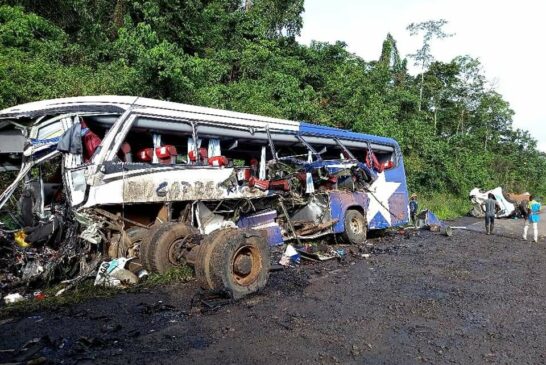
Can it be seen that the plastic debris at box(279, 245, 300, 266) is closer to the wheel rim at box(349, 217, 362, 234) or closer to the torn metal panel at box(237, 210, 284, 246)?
the torn metal panel at box(237, 210, 284, 246)

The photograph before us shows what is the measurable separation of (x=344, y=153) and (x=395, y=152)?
2716 mm

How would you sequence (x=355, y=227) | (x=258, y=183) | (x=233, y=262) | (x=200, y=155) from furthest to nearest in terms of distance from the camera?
(x=355, y=227)
(x=258, y=183)
(x=200, y=155)
(x=233, y=262)

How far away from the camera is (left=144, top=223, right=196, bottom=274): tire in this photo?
18.5 feet

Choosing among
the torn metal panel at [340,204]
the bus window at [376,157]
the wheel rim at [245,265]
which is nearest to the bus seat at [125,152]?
the wheel rim at [245,265]

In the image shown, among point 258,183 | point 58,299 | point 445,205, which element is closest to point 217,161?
point 258,183

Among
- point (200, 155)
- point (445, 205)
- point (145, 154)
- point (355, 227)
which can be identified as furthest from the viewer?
point (445, 205)

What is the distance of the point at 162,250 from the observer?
5.68m

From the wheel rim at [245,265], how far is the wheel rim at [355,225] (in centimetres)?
502

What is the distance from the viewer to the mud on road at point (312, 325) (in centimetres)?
366

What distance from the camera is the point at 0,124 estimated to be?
6406mm

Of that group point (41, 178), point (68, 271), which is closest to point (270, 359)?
A: point (68, 271)

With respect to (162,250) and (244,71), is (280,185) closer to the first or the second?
(162,250)

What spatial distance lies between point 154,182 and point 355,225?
A: 19.1 ft

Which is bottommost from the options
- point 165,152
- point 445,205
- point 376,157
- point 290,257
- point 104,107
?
point 445,205
